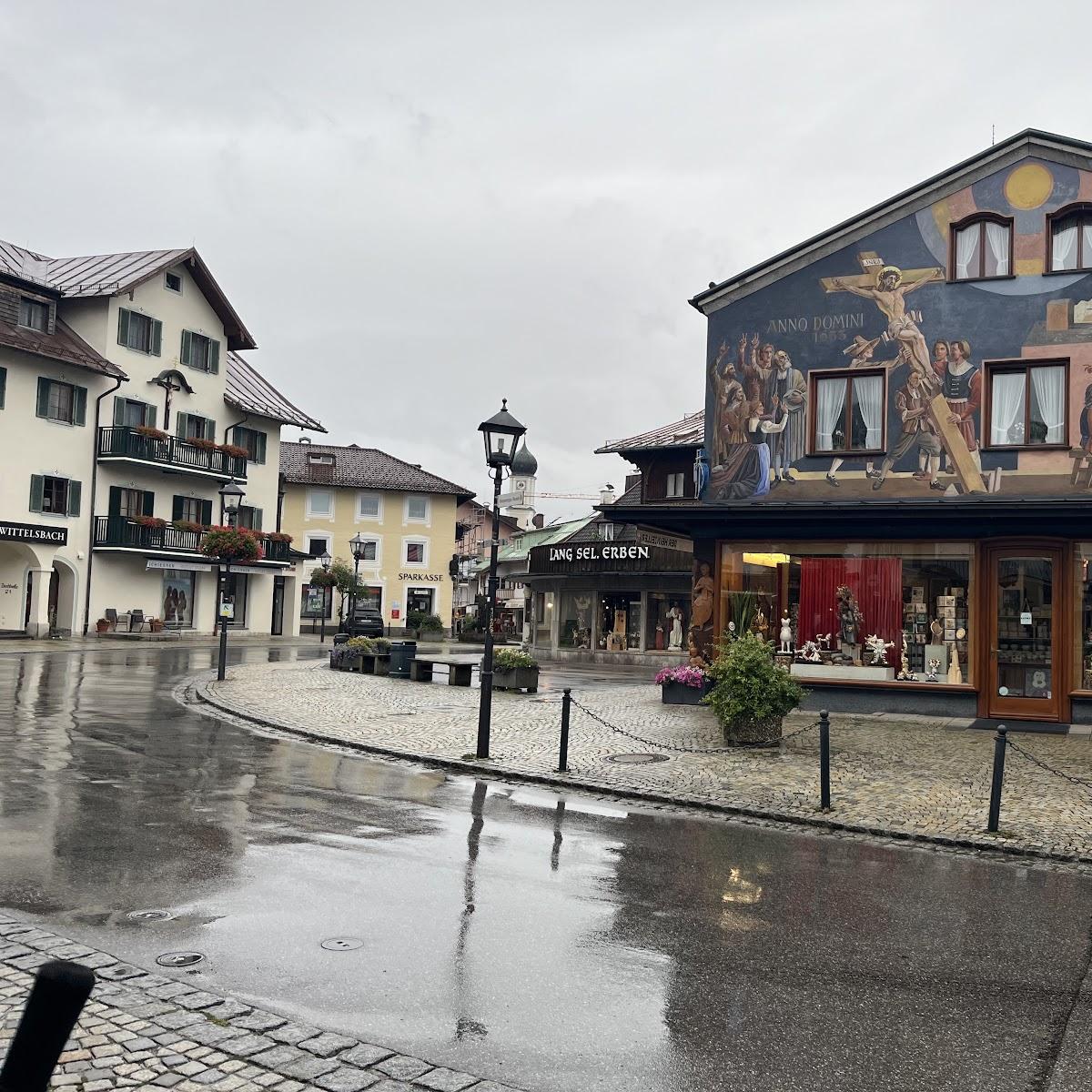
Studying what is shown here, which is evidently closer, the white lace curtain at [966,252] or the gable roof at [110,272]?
the white lace curtain at [966,252]

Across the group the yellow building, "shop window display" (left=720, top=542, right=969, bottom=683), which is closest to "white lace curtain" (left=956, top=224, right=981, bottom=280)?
"shop window display" (left=720, top=542, right=969, bottom=683)

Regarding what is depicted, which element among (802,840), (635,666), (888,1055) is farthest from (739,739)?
(635,666)

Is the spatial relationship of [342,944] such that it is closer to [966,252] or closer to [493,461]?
[493,461]

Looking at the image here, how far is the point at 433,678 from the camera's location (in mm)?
26844

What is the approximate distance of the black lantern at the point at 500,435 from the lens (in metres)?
13.7

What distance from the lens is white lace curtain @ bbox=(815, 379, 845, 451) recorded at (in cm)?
2062

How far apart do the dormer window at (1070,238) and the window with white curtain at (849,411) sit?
11.5ft

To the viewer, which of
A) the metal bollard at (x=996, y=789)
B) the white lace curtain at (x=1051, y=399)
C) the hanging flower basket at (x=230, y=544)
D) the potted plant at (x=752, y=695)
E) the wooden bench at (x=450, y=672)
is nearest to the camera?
the metal bollard at (x=996, y=789)

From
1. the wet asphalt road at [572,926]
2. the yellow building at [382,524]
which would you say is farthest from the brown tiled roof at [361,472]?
the wet asphalt road at [572,926]

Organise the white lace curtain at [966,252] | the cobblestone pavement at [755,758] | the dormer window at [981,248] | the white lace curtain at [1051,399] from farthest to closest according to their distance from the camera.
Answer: the white lace curtain at [966,252], the dormer window at [981,248], the white lace curtain at [1051,399], the cobblestone pavement at [755,758]

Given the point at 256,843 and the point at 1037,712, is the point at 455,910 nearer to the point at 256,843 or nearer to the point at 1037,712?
the point at 256,843

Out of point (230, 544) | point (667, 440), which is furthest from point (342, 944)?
point (667, 440)

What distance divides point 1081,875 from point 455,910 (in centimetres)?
512

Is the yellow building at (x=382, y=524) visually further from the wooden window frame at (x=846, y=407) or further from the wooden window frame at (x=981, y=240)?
the wooden window frame at (x=981, y=240)
